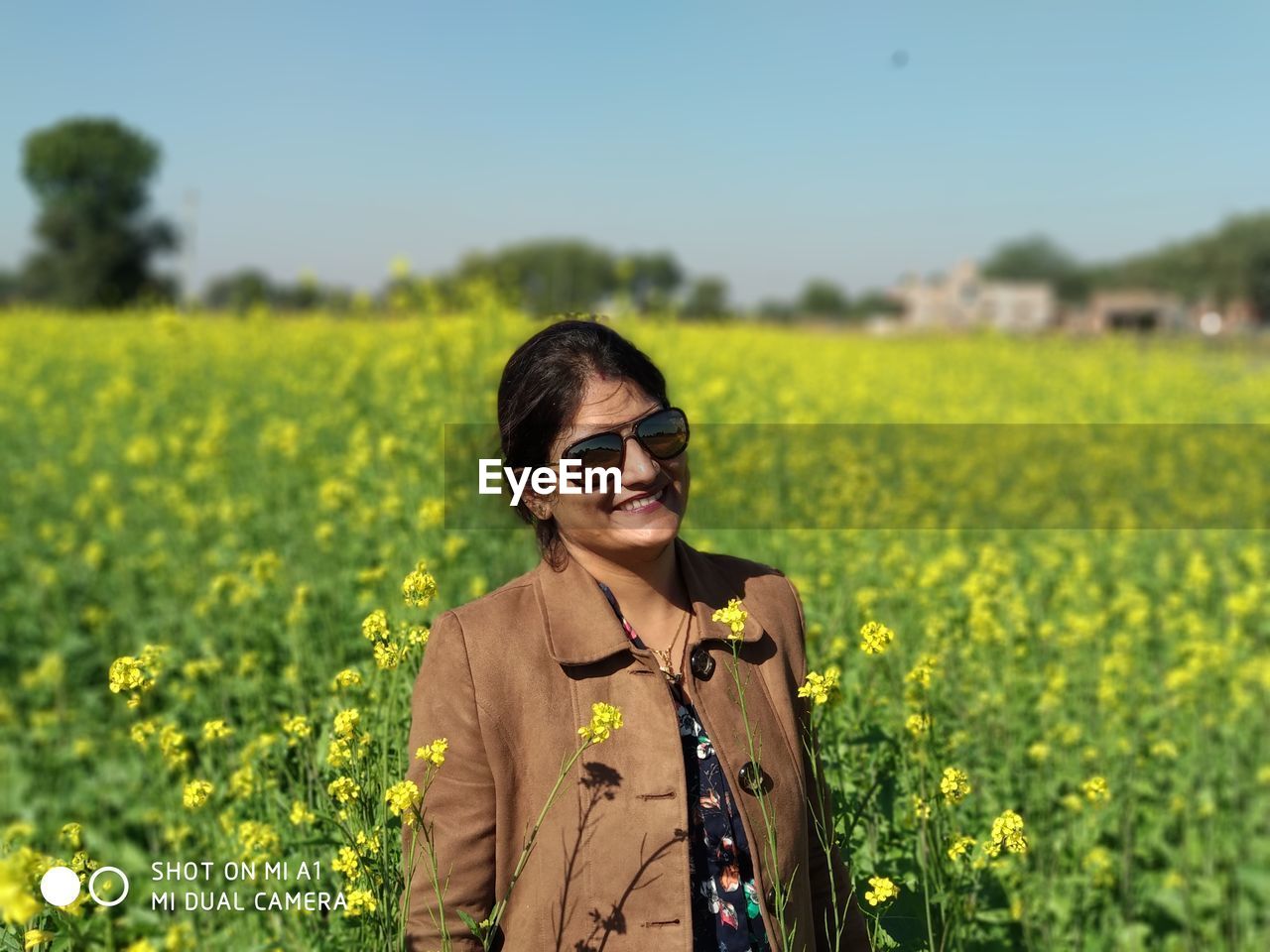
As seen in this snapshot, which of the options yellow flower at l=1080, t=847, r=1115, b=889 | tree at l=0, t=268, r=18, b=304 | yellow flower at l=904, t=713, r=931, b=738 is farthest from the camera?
tree at l=0, t=268, r=18, b=304

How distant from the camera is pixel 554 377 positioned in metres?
1.64

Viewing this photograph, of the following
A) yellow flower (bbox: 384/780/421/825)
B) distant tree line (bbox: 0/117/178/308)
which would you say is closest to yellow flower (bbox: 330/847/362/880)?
yellow flower (bbox: 384/780/421/825)

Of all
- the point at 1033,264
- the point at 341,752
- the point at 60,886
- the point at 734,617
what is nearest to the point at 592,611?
the point at 734,617

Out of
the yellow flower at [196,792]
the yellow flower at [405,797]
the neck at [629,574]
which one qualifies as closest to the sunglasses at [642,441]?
the neck at [629,574]

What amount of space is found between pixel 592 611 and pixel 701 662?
0.58ft

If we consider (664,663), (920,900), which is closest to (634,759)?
(664,663)

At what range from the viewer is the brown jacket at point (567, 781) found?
1553 millimetres

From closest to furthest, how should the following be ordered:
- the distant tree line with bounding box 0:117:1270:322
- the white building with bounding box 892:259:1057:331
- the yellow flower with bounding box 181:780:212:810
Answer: the yellow flower with bounding box 181:780:212:810, the distant tree line with bounding box 0:117:1270:322, the white building with bounding box 892:259:1057:331

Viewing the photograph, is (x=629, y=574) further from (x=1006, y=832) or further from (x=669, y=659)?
(x=1006, y=832)

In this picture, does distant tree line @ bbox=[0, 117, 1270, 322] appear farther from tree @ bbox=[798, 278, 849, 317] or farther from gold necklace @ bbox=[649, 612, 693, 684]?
gold necklace @ bbox=[649, 612, 693, 684]

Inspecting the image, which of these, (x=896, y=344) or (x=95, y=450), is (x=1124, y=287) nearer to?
(x=896, y=344)

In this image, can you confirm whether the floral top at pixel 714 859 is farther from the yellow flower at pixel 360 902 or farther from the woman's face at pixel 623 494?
the yellow flower at pixel 360 902

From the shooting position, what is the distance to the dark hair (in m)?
1.65

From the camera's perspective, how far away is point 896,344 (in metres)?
21.0
